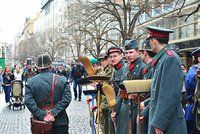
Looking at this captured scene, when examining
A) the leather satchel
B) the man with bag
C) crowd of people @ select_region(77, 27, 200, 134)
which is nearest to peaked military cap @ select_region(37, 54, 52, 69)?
the man with bag

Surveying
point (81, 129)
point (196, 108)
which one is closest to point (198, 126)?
point (196, 108)

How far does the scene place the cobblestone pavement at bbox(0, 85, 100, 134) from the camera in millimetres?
12781

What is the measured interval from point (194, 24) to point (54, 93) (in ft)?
95.1

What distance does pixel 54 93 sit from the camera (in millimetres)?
7129

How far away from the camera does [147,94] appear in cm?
655

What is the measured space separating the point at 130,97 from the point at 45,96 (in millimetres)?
1282

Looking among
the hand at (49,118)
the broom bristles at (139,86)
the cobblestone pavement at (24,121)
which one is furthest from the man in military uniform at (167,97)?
the cobblestone pavement at (24,121)

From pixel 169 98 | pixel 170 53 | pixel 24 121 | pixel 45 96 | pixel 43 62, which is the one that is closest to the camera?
pixel 169 98

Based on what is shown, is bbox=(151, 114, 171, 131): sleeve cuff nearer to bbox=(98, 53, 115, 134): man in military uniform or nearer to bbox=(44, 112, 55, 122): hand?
bbox=(44, 112, 55, 122): hand

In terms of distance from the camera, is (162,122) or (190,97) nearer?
(162,122)

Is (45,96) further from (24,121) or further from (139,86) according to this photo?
(24,121)

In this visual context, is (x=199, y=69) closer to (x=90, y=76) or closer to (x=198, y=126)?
(x=198, y=126)

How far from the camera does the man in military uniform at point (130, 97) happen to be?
7.35 meters

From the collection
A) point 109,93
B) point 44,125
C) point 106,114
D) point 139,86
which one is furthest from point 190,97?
point 44,125
